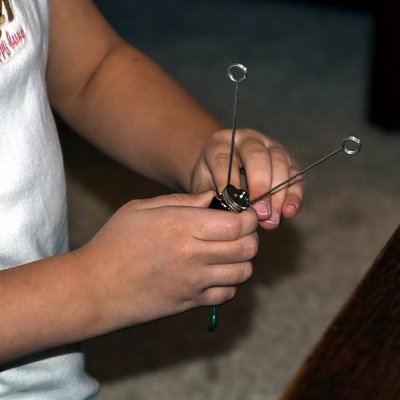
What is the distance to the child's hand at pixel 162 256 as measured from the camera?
61cm

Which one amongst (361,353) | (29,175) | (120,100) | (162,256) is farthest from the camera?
(120,100)

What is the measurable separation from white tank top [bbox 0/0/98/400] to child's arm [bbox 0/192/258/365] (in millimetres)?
101

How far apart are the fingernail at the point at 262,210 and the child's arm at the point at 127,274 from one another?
0.16 feet

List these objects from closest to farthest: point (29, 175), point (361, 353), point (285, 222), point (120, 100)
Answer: point (361, 353), point (29, 175), point (120, 100), point (285, 222)

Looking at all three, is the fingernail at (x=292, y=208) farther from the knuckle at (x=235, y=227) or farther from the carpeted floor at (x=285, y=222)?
the carpeted floor at (x=285, y=222)

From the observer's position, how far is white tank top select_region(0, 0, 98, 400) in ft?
2.34

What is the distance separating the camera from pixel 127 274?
617mm

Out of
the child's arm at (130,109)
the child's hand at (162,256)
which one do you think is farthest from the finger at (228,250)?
the child's arm at (130,109)

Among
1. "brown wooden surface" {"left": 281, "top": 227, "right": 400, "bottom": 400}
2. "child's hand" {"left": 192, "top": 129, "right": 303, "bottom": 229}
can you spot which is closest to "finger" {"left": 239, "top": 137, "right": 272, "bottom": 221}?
"child's hand" {"left": 192, "top": 129, "right": 303, "bottom": 229}

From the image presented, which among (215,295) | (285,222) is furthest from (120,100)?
(285,222)

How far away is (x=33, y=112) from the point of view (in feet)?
2.43

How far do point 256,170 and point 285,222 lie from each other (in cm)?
87

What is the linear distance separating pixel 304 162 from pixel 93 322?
110 centimetres

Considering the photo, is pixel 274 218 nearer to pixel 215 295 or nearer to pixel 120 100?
pixel 215 295
